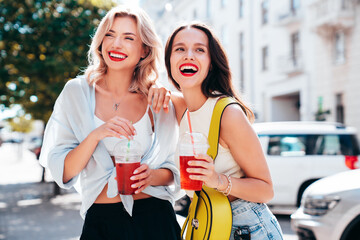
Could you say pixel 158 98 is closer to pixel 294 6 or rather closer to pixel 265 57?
pixel 294 6

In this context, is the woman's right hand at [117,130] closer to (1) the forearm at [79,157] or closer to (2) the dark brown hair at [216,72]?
(1) the forearm at [79,157]

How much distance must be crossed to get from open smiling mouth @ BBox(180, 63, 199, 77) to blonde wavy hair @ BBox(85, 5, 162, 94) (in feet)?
1.13

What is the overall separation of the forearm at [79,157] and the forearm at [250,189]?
676 mm

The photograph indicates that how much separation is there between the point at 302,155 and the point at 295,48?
1395 cm

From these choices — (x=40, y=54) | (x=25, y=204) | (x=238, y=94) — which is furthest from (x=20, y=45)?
(x=238, y=94)

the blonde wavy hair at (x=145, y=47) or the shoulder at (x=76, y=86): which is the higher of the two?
the blonde wavy hair at (x=145, y=47)

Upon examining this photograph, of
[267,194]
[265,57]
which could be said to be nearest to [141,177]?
[267,194]

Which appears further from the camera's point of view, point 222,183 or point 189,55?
point 189,55

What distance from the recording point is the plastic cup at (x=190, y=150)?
1.91 metres

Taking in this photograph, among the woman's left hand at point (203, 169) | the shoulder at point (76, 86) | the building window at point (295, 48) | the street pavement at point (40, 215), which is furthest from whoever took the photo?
the building window at point (295, 48)

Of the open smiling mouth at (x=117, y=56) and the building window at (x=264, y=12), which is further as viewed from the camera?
the building window at (x=264, y=12)

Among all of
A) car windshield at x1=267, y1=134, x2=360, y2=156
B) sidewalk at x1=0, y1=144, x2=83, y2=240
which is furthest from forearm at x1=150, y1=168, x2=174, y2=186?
car windshield at x1=267, y1=134, x2=360, y2=156

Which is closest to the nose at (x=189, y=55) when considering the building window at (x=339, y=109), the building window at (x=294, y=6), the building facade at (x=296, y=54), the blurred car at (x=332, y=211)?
the blurred car at (x=332, y=211)

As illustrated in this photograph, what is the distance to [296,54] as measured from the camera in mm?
20547
